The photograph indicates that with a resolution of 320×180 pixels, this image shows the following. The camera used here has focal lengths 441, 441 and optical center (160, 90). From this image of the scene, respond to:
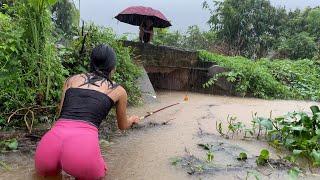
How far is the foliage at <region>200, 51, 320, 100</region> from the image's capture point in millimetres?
11299

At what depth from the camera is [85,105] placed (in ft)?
12.4

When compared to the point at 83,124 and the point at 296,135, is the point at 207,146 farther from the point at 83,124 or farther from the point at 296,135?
the point at 83,124

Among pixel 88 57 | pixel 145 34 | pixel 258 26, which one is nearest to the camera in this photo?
pixel 88 57

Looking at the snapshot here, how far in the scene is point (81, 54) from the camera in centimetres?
761

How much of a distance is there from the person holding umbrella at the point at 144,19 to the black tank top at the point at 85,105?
26.4 ft

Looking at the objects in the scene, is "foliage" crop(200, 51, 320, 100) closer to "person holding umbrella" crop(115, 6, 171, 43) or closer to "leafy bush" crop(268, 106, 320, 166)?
"person holding umbrella" crop(115, 6, 171, 43)

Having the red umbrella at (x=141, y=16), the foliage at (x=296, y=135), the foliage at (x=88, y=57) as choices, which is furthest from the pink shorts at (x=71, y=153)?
the red umbrella at (x=141, y=16)

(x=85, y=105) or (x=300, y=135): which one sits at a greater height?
(x=85, y=105)

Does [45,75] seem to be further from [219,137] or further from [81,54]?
[219,137]

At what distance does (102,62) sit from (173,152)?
1.68 meters

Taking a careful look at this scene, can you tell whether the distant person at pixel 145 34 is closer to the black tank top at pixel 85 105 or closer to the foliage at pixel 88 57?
the foliage at pixel 88 57

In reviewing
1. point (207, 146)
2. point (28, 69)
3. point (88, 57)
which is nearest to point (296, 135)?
point (207, 146)

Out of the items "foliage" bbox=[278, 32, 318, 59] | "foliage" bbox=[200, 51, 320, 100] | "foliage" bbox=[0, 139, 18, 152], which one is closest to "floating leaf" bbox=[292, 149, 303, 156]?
"foliage" bbox=[0, 139, 18, 152]

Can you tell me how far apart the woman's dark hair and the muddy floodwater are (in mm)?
1014
